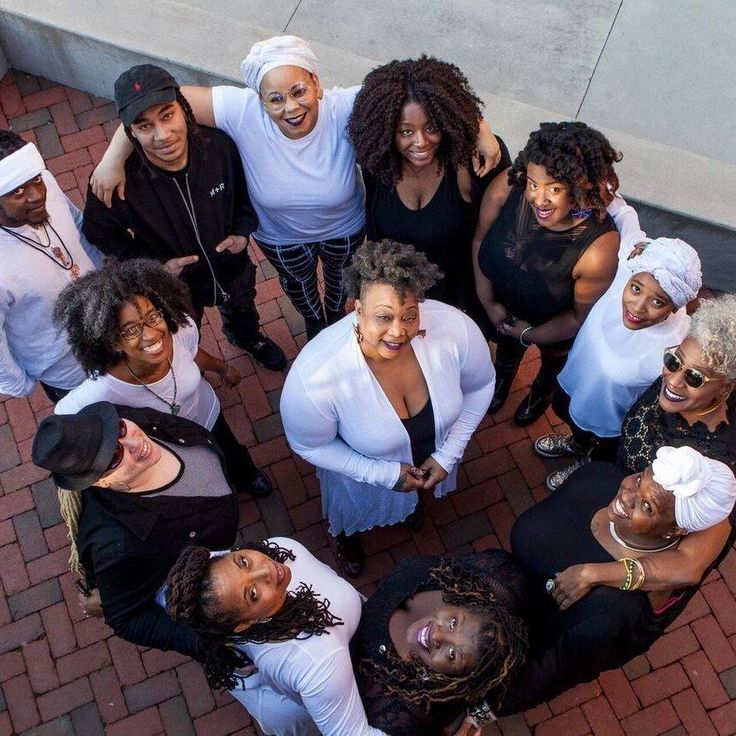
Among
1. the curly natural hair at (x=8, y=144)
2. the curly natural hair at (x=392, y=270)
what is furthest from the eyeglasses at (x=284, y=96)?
the curly natural hair at (x=8, y=144)

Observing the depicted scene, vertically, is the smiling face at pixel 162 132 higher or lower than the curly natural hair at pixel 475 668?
higher

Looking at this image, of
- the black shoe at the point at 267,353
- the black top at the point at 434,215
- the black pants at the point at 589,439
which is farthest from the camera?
the black shoe at the point at 267,353

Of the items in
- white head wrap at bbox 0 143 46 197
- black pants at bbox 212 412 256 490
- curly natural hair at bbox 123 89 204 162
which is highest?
curly natural hair at bbox 123 89 204 162

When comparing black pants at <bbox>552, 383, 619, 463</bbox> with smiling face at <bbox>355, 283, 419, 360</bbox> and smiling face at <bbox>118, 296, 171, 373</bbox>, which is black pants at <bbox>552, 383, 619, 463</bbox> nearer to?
smiling face at <bbox>355, 283, 419, 360</bbox>

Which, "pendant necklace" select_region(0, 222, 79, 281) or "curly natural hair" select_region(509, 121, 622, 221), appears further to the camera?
"pendant necklace" select_region(0, 222, 79, 281)

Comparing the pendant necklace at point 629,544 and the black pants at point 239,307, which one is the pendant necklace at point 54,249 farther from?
the pendant necklace at point 629,544

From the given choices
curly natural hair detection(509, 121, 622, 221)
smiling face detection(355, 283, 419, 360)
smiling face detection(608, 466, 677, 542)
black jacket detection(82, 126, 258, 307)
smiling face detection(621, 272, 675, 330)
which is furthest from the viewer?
black jacket detection(82, 126, 258, 307)

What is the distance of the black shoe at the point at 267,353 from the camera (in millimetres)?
4805

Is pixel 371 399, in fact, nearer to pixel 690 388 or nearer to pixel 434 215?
pixel 434 215

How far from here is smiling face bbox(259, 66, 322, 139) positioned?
3.29 metres

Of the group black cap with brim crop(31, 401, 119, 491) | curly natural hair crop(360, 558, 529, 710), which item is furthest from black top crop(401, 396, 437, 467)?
black cap with brim crop(31, 401, 119, 491)

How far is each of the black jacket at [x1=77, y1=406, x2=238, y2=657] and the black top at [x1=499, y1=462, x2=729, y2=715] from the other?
4.16 ft

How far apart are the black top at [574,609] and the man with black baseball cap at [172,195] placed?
1863mm

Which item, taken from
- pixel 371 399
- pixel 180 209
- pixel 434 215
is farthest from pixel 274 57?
pixel 371 399
